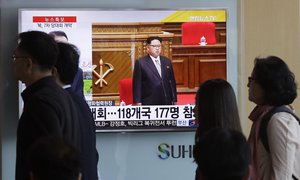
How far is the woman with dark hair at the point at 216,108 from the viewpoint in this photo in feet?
10.3

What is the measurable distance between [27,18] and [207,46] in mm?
1498

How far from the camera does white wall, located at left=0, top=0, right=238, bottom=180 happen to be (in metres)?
5.20

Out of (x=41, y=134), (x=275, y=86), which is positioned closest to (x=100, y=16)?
(x=275, y=86)

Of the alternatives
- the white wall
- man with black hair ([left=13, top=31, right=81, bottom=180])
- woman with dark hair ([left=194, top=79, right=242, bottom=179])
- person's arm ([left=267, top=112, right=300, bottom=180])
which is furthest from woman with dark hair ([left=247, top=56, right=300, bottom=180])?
the white wall

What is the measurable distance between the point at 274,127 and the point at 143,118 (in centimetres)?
202

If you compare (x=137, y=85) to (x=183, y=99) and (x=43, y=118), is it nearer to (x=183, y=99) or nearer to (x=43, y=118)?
(x=183, y=99)

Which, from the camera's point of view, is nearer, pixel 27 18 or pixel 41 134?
pixel 41 134

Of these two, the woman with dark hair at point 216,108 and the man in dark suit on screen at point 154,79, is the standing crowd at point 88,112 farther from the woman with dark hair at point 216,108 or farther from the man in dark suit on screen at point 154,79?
the man in dark suit on screen at point 154,79

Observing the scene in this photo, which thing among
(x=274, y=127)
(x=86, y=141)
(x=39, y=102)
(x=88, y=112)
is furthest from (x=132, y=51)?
(x=39, y=102)

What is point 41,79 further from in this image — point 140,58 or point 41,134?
point 140,58

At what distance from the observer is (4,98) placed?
17.1ft

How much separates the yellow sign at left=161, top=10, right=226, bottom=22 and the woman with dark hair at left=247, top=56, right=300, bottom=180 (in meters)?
1.77

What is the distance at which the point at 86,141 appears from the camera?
3.32 metres

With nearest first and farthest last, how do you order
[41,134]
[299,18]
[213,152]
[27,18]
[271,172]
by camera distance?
[213,152], [41,134], [271,172], [27,18], [299,18]
